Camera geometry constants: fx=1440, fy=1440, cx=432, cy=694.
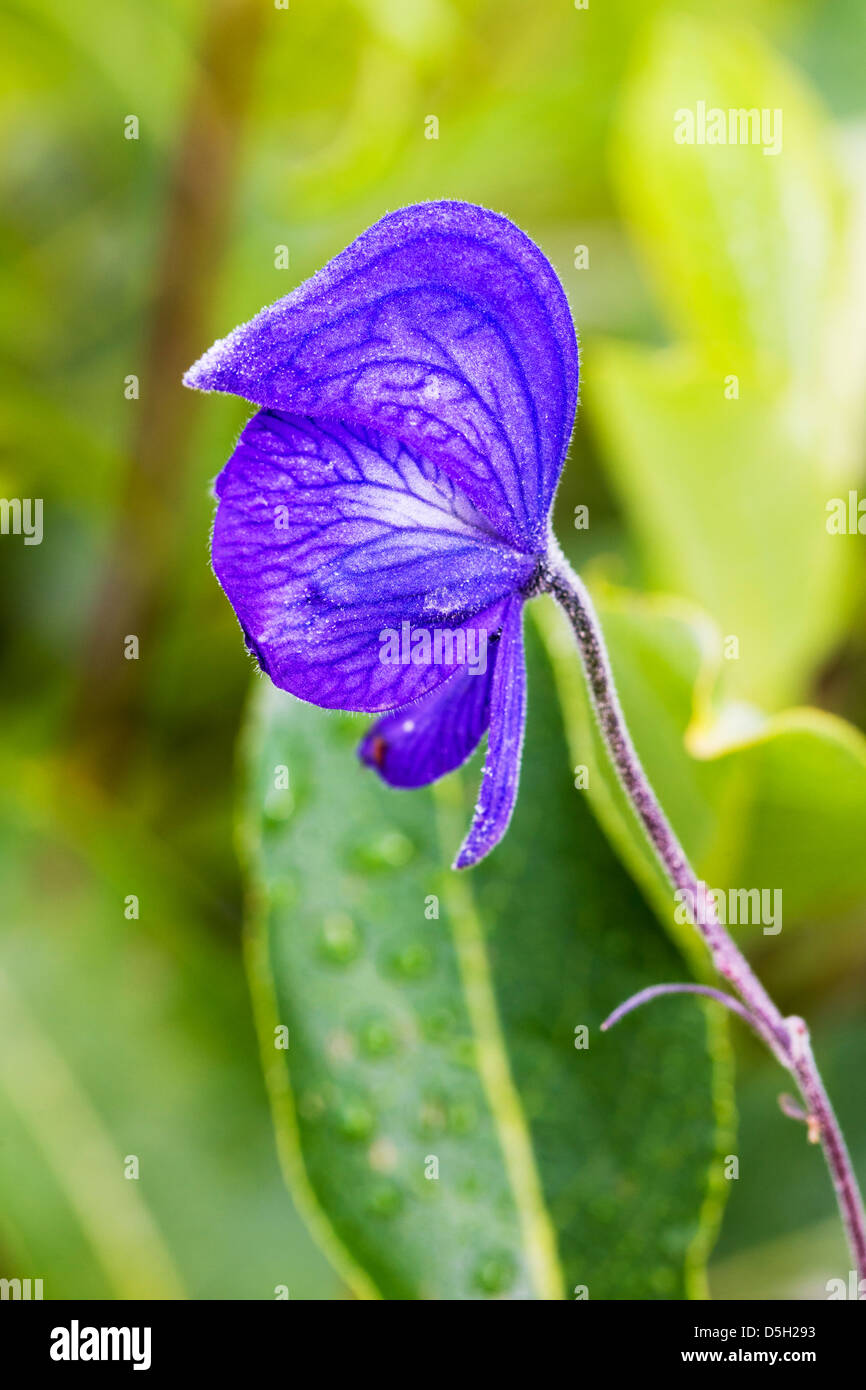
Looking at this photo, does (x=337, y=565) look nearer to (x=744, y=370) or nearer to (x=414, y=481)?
(x=414, y=481)

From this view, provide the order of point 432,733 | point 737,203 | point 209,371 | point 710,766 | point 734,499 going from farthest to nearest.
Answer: point 737,203 → point 734,499 → point 710,766 → point 432,733 → point 209,371

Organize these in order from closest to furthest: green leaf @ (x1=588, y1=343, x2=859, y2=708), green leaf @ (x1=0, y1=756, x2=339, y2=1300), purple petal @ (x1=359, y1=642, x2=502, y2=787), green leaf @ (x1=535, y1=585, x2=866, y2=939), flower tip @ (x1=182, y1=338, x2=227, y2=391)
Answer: flower tip @ (x1=182, y1=338, x2=227, y2=391) < purple petal @ (x1=359, y1=642, x2=502, y2=787) < green leaf @ (x1=535, y1=585, x2=866, y2=939) < green leaf @ (x1=588, y1=343, x2=859, y2=708) < green leaf @ (x1=0, y1=756, x2=339, y2=1300)

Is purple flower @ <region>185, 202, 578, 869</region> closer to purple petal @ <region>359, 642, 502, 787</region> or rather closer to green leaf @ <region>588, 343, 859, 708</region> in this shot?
purple petal @ <region>359, 642, 502, 787</region>

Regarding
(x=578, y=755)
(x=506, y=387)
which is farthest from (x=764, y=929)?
(x=506, y=387)

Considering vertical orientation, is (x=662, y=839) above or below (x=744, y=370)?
below

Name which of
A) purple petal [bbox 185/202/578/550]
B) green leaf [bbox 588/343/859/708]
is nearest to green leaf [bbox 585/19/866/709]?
green leaf [bbox 588/343/859/708]

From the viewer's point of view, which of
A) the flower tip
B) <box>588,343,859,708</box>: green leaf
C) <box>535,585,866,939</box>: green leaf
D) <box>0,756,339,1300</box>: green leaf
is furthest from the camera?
<box>0,756,339,1300</box>: green leaf

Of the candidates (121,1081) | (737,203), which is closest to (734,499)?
(737,203)

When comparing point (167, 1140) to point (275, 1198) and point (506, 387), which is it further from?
point (506, 387)
